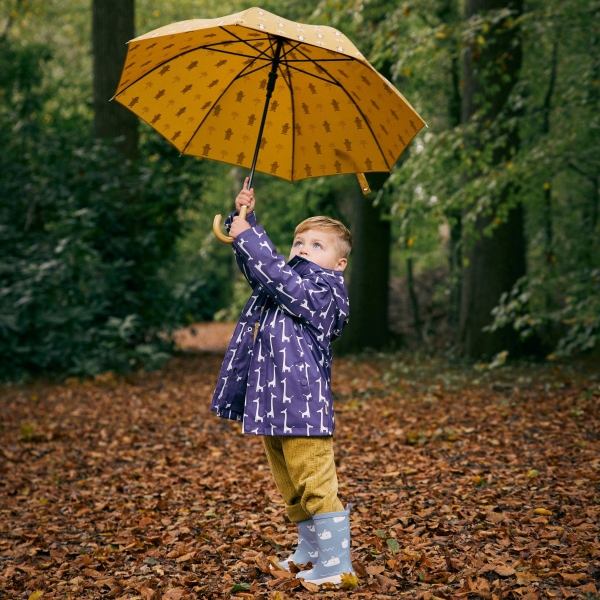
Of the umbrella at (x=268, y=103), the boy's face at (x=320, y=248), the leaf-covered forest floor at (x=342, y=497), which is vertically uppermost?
the umbrella at (x=268, y=103)

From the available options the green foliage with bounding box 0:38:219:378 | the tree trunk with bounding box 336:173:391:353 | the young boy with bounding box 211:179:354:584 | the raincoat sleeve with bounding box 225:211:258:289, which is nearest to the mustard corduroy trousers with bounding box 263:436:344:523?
the young boy with bounding box 211:179:354:584

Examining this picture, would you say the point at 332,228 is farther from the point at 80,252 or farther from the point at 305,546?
the point at 80,252

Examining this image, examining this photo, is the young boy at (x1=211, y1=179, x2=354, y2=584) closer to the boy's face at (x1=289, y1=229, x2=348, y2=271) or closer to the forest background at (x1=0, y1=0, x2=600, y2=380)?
the boy's face at (x1=289, y1=229, x2=348, y2=271)

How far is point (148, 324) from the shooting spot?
10.9m

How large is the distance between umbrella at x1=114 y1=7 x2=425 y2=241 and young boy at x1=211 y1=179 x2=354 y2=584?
504mm

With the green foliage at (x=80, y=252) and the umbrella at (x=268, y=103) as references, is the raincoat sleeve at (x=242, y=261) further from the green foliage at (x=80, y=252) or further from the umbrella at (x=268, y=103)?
the green foliage at (x=80, y=252)

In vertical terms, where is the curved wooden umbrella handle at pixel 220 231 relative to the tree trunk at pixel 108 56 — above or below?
below

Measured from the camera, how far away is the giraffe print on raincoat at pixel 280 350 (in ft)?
9.48

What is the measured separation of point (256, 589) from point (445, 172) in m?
8.00

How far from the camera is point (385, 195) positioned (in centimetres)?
1081

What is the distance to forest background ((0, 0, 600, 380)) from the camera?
25.6 ft

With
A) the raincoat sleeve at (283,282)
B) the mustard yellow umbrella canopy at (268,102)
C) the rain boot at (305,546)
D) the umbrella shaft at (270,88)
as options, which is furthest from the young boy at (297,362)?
the mustard yellow umbrella canopy at (268,102)

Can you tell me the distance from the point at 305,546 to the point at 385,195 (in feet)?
26.4

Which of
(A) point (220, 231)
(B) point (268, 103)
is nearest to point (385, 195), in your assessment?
(B) point (268, 103)
